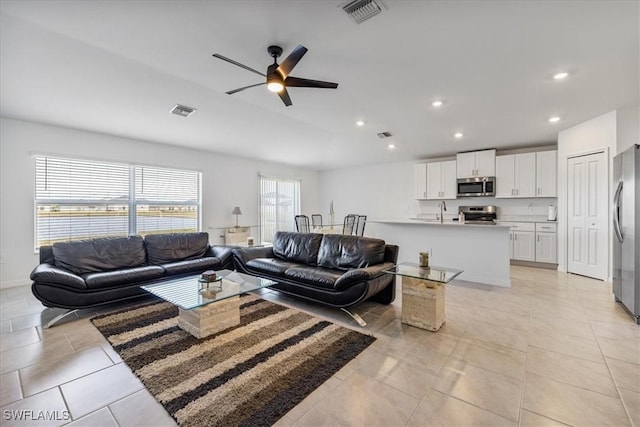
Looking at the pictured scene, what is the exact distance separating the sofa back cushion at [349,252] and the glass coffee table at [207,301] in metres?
1.10

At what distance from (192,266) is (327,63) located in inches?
126

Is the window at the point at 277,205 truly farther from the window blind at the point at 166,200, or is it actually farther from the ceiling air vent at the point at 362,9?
the ceiling air vent at the point at 362,9

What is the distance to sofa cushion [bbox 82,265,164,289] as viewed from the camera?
3.06 metres

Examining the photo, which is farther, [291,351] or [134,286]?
[134,286]

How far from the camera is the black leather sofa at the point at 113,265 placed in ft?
9.35

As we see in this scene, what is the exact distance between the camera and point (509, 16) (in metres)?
2.23

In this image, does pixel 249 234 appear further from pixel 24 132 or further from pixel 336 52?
pixel 336 52

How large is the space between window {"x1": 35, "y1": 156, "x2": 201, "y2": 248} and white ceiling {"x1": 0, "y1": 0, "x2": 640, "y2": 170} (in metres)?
0.76

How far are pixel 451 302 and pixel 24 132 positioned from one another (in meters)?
6.74

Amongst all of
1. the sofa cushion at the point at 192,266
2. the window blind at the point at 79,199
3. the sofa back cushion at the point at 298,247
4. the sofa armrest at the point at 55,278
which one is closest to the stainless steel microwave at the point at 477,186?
the sofa back cushion at the point at 298,247

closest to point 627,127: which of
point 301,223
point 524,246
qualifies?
point 524,246

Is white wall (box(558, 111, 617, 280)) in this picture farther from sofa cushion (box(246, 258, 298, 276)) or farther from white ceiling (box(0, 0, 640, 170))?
sofa cushion (box(246, 258, 298, 276))

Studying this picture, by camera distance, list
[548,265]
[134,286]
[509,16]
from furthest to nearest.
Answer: [548,265], [134,286], [509,16]

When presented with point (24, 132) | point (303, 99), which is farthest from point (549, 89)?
point (24, 132)
